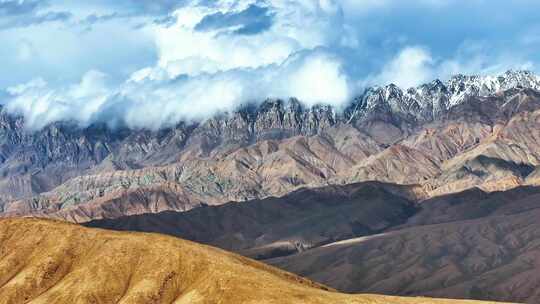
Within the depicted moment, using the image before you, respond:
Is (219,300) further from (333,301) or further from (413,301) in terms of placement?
(413,301)

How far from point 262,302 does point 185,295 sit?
59.9 feet

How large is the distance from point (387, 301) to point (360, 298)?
6448mm

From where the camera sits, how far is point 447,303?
647 feet

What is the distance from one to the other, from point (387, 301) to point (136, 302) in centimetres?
4737

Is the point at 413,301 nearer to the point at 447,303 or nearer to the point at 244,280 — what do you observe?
the point at 447,303

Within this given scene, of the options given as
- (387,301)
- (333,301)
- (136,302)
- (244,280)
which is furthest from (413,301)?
(136,302)

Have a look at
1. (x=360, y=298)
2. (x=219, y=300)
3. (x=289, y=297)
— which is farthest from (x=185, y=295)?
(x=360, y=298)

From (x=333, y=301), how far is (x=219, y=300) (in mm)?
21132

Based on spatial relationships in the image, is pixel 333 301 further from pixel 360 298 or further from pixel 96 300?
pixel 96 300

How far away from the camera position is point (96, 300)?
655 feet

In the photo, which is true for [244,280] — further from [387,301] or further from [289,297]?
[387,301]

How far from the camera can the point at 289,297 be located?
626 feet

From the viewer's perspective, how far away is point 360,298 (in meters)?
194

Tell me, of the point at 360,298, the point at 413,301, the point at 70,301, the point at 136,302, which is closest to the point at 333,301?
the point at 360,298
